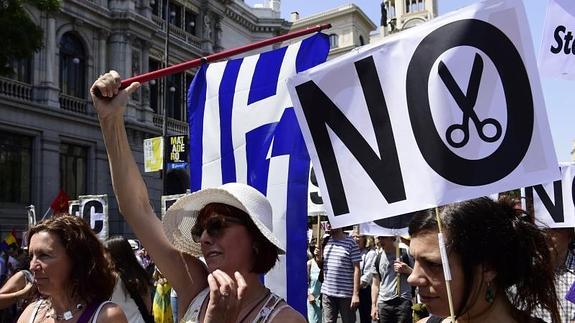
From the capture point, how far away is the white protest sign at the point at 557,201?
5.73 m

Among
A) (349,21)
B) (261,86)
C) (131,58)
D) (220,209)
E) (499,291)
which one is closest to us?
(499,291)

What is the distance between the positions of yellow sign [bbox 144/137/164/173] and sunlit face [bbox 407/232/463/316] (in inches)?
818

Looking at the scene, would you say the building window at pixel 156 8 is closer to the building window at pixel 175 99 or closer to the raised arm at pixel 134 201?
the building window at pixel 175 99

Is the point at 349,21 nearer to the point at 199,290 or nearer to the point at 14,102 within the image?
the point at 14,102

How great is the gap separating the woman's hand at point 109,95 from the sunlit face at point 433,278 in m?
1.37

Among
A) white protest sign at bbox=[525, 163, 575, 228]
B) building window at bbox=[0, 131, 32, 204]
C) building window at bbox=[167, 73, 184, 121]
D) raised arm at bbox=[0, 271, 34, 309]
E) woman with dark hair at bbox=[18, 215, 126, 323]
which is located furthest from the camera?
building window at bbox=[167, 73, 184, 121]

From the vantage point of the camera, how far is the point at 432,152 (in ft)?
8.32

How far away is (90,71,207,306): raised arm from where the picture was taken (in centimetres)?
250

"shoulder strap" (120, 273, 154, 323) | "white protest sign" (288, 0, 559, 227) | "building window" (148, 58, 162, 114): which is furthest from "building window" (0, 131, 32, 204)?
"white protest sign" (288, 0, 559, 227)

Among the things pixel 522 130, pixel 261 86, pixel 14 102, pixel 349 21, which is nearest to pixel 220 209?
pixel 522 130

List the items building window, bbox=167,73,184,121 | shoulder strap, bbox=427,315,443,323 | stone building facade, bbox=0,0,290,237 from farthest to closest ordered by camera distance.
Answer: building window, bbox=167,73,184,121, stone building facade, bbox=0,0,290,237, shoulder strap, bbox=427,315,443,323

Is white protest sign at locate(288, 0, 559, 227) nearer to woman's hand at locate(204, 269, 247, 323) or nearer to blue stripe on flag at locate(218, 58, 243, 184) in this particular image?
blue stripe on flag at locate(218, 58, 243, 184)

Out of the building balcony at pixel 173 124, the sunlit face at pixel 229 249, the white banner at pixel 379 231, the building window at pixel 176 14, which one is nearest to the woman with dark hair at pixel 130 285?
the sunlit face at pixel 229 249

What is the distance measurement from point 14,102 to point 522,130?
21991 millimetres
